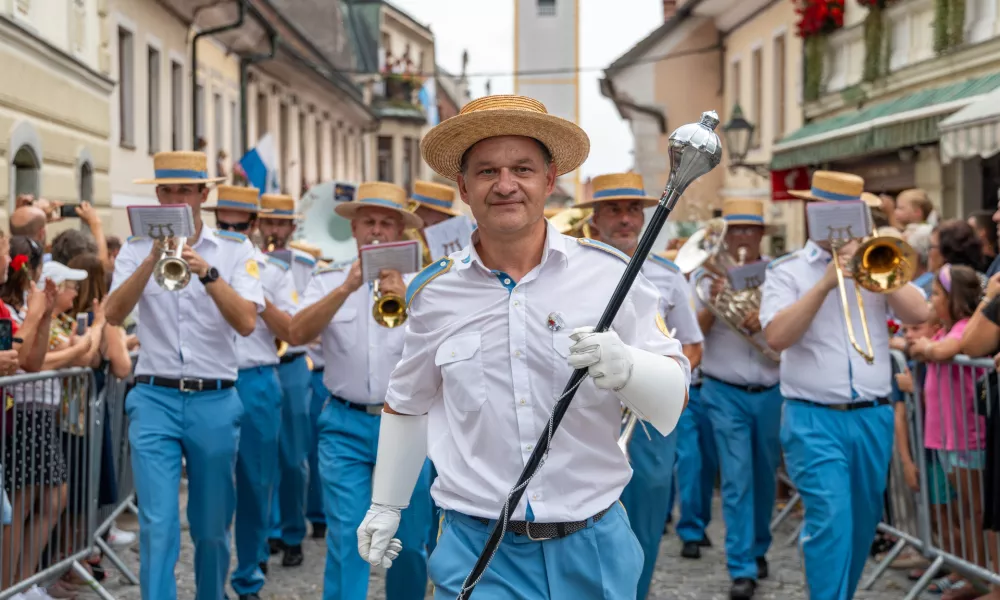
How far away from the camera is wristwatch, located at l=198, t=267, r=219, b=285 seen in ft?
22.2

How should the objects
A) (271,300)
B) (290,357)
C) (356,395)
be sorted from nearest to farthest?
(356,395), (271,300), (290,357)

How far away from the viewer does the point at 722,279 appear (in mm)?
9016

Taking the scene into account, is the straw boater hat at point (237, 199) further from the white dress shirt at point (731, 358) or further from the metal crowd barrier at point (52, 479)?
the white dress shirt at point (731, 358)

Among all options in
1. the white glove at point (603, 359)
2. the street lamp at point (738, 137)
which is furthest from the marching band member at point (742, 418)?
the street lamp at point (738, 137)

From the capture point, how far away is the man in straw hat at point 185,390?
6.47 metres

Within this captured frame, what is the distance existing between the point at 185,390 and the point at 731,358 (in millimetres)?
3832

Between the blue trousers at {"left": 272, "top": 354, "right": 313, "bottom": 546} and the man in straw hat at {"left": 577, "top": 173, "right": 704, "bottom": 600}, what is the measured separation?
8.91ft

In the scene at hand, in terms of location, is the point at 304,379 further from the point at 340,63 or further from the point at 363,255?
the point at 340,63

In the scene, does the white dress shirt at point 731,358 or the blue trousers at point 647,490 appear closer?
the blue trousers at point 647,490

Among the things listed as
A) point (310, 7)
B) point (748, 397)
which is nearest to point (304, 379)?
point (748, 397)

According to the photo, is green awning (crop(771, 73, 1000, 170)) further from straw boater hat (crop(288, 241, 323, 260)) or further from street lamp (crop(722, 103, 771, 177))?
straw boater hat (crop(288, 241, 323, 260))

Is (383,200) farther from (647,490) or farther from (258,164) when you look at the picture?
(258,164)

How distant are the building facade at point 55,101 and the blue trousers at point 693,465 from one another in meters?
6.89

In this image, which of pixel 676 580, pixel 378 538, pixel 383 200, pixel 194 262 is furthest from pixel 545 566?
pixel 676 580
